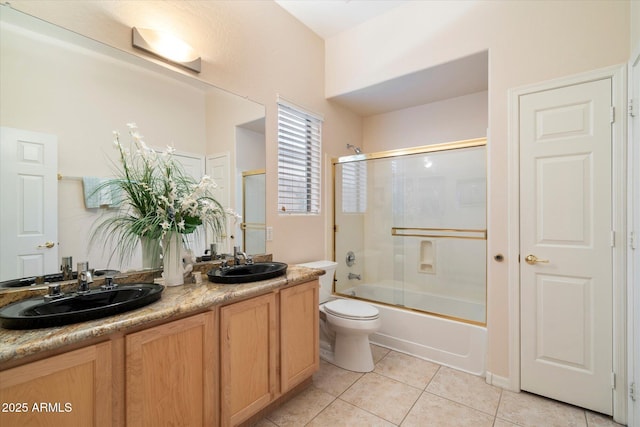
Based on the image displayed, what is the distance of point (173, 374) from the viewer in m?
1.24

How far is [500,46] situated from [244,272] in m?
2.46

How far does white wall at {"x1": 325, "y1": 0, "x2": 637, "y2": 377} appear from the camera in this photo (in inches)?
69.6

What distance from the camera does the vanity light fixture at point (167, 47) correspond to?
1660 mm

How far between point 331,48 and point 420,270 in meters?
2.55

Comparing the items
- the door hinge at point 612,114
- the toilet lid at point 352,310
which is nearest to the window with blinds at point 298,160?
the toilet lid at point 352,310

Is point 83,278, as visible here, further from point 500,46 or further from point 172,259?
point 500,46

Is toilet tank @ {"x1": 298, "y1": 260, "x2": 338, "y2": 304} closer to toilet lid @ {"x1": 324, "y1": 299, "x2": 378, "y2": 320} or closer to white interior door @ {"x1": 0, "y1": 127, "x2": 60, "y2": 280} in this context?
toilet lid @ {"x1": 324, "y1": 299, "x2": 378, "y2": 320}

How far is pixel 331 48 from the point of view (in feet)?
9.89

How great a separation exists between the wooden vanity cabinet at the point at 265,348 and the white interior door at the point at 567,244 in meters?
1.51

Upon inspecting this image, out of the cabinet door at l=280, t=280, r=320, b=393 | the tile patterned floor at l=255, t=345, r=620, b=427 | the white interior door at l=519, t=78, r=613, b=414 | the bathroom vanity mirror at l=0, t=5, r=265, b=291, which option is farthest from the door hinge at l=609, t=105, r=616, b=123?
the bathroom vanity mirror at l=0, t=5, r=265, b=291

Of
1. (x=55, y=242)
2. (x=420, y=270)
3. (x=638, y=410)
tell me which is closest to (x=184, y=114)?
(x=55, y=242)

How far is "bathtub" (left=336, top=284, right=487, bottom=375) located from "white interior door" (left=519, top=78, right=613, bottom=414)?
12.3 inches

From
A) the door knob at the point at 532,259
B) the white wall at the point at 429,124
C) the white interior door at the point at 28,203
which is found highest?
the white wall at the point at 429,124

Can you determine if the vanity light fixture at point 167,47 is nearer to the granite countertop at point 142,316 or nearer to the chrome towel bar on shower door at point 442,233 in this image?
the granite countertop at point 142,316
